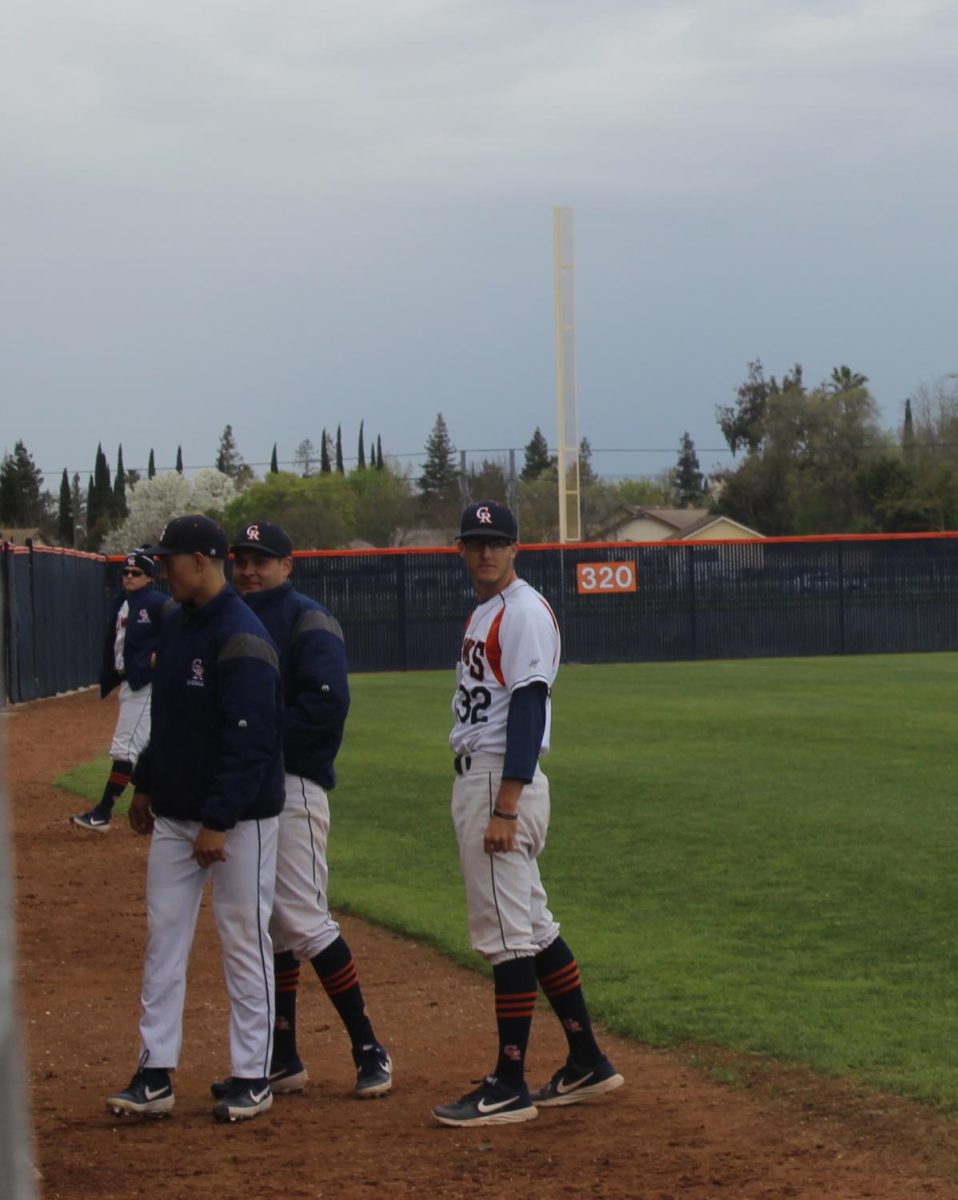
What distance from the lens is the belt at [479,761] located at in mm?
5426

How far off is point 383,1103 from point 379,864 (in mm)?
5167

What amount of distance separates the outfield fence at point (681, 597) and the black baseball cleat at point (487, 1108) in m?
32.0

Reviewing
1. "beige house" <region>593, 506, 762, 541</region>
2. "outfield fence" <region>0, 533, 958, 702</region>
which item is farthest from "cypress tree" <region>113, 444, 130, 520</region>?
"outfield fence" <region>0, 533, 958, 702</region>

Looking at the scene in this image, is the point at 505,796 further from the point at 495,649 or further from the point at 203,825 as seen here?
the point at 203,825

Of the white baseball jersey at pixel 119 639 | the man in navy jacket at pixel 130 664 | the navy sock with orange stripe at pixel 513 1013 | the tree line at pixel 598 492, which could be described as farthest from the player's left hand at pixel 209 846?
the tree line at pixel 598 492

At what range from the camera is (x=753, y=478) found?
86688 mm

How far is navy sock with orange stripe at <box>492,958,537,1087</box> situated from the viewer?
5379 millimetres

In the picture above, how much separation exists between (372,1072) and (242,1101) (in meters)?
0.51

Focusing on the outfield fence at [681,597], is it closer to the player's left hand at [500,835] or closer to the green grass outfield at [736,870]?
the green grass outfield at [736,870]

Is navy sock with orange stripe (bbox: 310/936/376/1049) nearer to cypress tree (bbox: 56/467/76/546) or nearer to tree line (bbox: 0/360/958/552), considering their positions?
A: tree line (bbox: 0/360/958/552)

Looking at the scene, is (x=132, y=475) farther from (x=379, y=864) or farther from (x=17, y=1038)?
(x=17, y=1038)

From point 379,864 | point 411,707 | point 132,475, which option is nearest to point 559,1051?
point 379,864

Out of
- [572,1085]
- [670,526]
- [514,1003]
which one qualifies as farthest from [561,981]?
[670,526]

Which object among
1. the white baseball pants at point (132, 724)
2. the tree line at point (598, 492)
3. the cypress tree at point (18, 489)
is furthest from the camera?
the cypress tree at point (18, 489)
